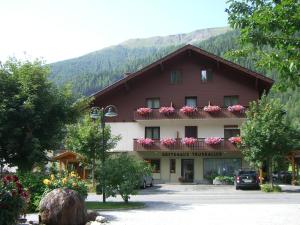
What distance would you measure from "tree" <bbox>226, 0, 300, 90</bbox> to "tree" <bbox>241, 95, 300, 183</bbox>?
885 inches

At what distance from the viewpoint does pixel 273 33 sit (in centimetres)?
913

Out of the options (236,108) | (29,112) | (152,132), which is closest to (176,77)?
(152,132)

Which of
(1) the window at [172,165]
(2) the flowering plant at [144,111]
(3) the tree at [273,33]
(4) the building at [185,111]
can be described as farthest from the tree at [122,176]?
(1) the window at [172,165]

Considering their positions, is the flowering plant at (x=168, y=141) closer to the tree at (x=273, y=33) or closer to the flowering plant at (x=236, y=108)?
the flowering plant at (x=236, y=108)

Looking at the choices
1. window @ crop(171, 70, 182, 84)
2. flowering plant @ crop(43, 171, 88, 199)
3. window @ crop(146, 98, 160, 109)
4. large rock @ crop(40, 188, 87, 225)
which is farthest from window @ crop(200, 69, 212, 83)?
large rock @ crop(40, 188, 87, 225)

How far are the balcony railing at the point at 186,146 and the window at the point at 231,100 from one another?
387 centimetres

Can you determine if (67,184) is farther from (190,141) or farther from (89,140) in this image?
(190,141)

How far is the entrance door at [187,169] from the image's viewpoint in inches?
1791

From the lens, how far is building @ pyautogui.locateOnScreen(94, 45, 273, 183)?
44.8 metres

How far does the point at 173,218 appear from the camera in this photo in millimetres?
16609

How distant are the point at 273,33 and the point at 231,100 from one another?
37003 mm

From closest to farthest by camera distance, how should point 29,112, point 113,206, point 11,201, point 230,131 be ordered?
point 11,201 < point 113,206 < point 29,112 < point 230,131

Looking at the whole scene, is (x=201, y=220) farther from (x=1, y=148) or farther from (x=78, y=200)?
(x=1, y=148)

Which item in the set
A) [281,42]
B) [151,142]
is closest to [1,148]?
[281,42]
